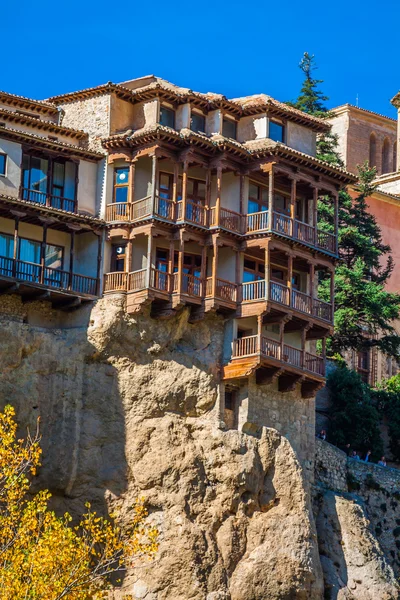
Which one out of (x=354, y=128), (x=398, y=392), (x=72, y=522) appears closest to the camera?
(x=72, y=522)

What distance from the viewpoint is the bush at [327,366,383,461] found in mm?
70500

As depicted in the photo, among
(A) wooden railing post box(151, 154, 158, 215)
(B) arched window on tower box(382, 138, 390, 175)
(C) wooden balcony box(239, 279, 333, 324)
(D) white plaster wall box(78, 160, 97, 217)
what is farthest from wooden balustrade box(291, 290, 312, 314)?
(B) arched window on tower box(382, 138, 390, 175)

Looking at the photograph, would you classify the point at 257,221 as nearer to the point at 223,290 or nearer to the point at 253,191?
the point at 253,191

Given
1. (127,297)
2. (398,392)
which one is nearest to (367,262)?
(398,392)

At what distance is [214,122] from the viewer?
6388 centimetres

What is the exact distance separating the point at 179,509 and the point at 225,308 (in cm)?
758

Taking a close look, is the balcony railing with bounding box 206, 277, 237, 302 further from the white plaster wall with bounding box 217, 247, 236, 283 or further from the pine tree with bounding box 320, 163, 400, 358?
the pine tree with bounding box 320, 163, 400, 358

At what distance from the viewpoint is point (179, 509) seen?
58312 millimetres

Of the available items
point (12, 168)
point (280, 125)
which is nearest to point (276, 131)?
point (280, 125)

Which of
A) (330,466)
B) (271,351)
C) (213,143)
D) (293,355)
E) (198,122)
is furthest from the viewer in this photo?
(330,466)

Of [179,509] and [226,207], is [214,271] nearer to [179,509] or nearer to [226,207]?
[226,207]

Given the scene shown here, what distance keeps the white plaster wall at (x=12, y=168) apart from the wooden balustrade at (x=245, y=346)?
9423 mm

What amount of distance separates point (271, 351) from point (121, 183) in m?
8.11

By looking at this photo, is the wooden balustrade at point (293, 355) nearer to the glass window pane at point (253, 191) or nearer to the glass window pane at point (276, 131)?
the glass window pane at point (253, 191)
